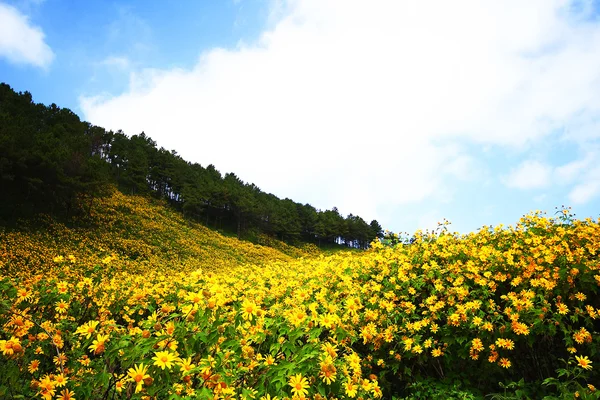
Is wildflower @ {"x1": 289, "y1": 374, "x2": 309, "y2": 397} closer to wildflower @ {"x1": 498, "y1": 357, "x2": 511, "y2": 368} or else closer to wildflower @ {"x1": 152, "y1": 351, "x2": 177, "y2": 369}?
wildflower @ {"x1": 152, "y1": 351, "x2": 177, "y2": 369}

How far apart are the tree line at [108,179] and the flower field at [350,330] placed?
21776 millimetres

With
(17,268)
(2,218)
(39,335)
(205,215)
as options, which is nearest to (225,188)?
(205,215)

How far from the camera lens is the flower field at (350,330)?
2193 millimetres

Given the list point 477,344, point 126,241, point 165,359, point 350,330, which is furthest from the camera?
point 126,241

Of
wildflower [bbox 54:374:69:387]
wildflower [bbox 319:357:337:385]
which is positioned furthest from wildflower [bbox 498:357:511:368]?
wildflower [bbox 54:374:69:387]

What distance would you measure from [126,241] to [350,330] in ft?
79.9

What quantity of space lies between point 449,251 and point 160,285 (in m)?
5.03

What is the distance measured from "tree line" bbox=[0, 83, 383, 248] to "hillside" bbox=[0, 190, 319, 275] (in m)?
1.94

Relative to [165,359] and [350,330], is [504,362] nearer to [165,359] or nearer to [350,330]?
[350,330]

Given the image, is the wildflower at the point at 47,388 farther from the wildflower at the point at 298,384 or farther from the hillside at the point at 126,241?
the hillside at the point at 126,241

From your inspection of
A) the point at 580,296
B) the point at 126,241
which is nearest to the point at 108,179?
the point at 126,241

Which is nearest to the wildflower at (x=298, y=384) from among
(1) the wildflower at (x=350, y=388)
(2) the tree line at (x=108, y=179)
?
(1) the wildflower at (x=350, y=388)

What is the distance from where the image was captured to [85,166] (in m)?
25.4

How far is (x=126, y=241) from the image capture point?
2428cm
